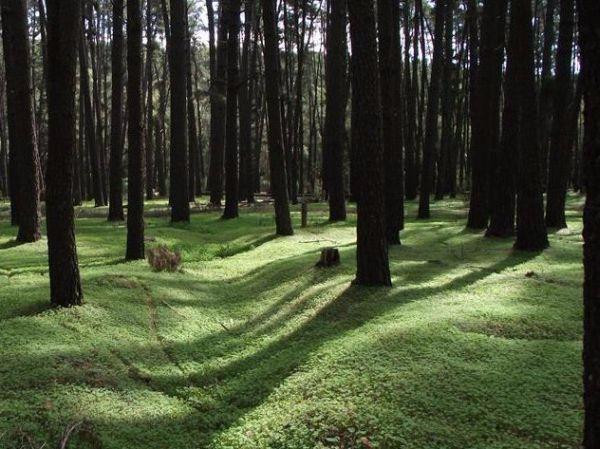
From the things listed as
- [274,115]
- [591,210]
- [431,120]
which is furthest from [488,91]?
[591,210]

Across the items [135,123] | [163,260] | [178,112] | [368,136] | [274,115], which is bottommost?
[163,260]

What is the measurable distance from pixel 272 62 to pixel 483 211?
6325mm

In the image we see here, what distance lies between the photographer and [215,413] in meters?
4.64

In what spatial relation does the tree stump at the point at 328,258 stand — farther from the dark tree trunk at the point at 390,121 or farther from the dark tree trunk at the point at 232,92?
the dark tree trunk at the point at 232,92

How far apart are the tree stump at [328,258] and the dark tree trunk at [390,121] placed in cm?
156

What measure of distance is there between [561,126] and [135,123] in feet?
31.5

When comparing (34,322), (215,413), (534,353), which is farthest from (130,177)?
(534,353)

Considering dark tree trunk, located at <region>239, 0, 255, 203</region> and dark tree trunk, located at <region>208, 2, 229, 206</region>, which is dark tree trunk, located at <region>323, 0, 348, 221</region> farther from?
dark tree trunk, located at <region>239, 0, 255, 203</region>

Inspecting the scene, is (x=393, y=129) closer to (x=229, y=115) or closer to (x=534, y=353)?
(x=534, y=353)

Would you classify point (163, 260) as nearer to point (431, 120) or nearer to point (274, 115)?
point (274, 115)

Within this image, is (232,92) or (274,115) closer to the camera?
(274,115)

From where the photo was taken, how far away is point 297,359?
17.9ft

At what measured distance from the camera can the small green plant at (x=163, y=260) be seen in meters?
9.20

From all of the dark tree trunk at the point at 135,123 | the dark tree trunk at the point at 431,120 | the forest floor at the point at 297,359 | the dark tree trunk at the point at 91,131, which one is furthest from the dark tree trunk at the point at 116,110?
the dark tree trunk at the point at 431,120
